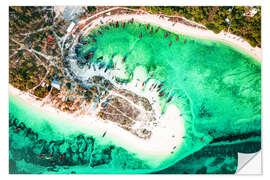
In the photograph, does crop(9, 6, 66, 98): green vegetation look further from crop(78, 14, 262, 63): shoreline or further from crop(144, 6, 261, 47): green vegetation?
crop(144, 6, 261, 47): green vegetation

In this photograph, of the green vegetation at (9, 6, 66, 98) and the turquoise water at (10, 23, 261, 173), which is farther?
the turquoise water at (10, 23, 261, 173)

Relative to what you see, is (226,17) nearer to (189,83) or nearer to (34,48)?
(189,83)

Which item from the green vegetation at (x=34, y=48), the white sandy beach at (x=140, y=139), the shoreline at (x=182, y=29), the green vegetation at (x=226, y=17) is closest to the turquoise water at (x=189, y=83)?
the shoreline at (x=182, y=29)

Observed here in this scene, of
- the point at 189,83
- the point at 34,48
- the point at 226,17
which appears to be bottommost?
the point at 189,83

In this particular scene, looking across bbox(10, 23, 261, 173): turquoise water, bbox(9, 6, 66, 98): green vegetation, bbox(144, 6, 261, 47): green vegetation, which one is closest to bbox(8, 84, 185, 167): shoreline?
bbox(10, 23, 261, 173): turquoise water

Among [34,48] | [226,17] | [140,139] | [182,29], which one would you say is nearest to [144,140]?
[140,139]
